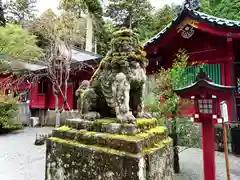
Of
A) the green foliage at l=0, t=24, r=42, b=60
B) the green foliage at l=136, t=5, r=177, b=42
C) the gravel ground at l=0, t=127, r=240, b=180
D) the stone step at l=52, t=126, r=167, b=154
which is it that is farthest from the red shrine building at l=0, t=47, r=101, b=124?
the stone step at l=52, t=126, r=167, b=154

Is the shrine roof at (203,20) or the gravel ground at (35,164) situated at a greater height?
the shrine roof at (203,20)

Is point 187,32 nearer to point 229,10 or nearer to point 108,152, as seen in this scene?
point 108,152

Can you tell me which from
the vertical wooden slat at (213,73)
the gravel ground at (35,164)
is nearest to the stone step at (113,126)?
the gravel ground at (35,164)

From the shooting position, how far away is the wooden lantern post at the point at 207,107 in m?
3.20

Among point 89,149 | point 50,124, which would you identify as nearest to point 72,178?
point 89,149

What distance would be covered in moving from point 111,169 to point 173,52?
6.23 metres

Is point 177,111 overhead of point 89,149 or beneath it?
overhead

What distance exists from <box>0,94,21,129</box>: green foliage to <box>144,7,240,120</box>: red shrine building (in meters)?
7.26

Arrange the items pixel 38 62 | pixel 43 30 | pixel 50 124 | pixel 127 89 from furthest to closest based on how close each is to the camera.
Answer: pixel 38 62 < pixel 50 124 < pixel 43 30 < pixel 127 89

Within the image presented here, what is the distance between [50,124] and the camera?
38.5 feet

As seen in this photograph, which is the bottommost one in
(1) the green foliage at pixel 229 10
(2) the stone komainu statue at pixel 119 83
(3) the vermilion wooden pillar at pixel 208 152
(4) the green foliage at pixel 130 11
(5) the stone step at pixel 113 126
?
(3) the vermilion wooden pillar at pixel 208 152

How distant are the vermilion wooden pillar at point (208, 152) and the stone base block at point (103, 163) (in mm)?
1424

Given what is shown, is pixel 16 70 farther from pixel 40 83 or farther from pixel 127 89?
pixel 127 89

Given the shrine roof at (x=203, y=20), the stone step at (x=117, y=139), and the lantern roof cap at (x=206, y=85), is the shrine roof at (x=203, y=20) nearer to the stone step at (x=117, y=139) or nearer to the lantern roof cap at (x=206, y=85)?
the lantern roof cap at (x=206, y=85)
